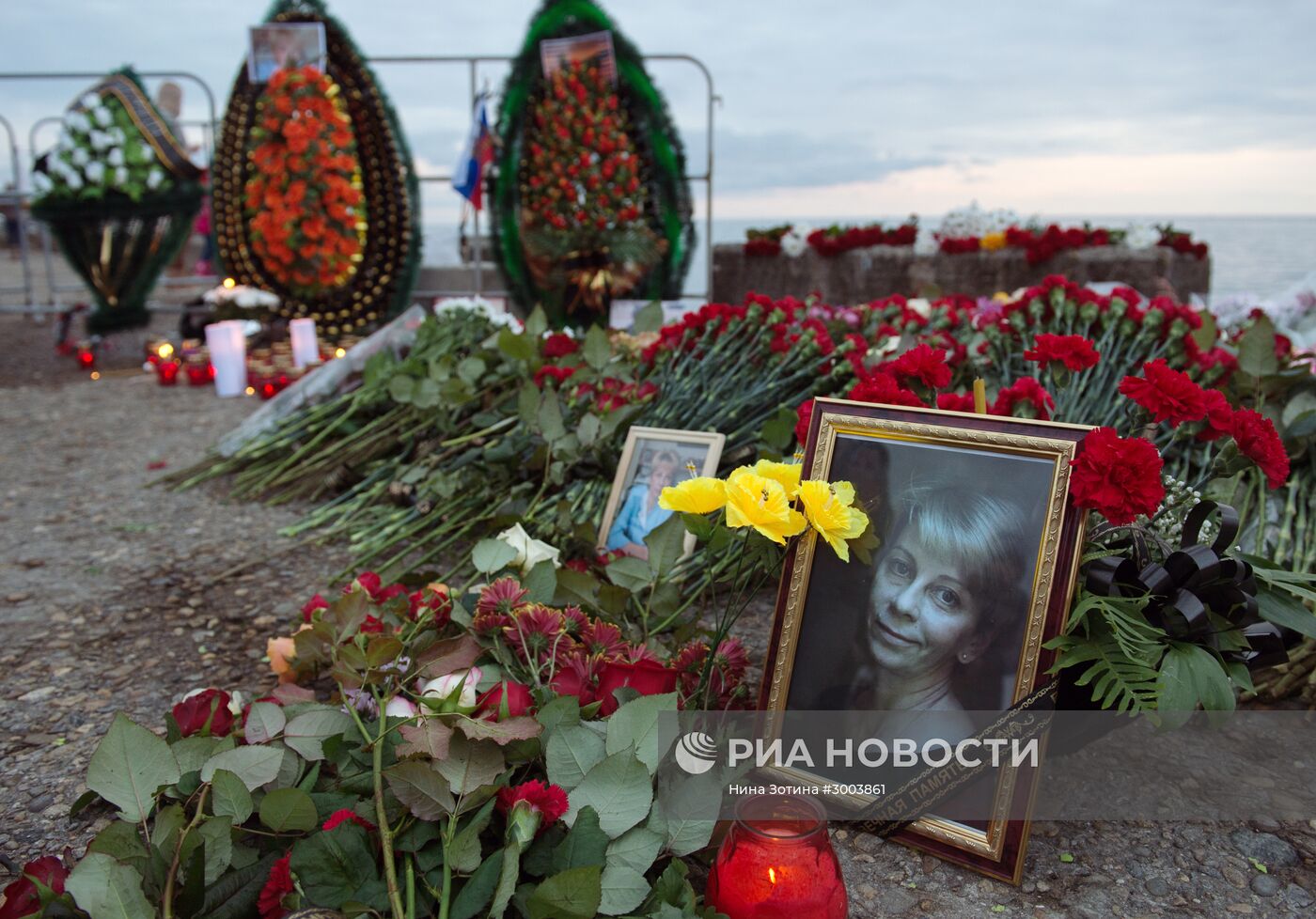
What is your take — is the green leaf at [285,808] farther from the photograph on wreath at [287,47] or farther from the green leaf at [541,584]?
the photograph on wreath at [287,47]

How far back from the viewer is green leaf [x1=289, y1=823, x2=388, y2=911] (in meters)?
0.97

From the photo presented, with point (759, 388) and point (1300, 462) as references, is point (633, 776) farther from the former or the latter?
point (1300, 462)

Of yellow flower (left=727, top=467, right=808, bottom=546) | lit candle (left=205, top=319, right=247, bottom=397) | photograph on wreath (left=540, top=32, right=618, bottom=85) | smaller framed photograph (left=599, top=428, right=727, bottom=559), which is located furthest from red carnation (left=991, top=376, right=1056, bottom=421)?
photograph on wreath (left=540, top=32, right=618, bottom=85)

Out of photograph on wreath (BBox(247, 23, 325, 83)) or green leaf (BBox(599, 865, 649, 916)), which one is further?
photograph on wreath (BBox(247, 23, 325, 83))

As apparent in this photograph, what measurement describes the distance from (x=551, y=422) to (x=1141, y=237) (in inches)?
186

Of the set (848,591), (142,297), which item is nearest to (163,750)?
(848,591)

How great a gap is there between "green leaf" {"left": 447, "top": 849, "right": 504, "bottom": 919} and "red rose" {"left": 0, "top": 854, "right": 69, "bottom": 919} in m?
0.41

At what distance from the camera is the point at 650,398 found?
7.85 ft

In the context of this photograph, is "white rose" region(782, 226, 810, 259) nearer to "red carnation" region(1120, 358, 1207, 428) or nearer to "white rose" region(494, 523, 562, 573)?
"white rose" region(494, 523, 562, 573)

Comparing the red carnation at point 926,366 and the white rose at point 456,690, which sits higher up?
the red carnation at point 926,366

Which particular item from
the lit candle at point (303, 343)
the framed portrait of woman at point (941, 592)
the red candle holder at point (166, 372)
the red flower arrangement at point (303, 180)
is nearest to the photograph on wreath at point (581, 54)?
the red flower arrangement at point (303, 180)

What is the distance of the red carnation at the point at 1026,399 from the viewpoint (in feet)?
4.67

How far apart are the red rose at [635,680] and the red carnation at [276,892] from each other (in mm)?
420

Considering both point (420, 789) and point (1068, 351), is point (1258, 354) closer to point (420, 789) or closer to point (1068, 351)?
point (1068, 351)
